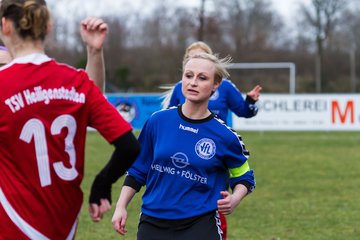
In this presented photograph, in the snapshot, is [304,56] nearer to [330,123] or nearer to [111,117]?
[330,123]

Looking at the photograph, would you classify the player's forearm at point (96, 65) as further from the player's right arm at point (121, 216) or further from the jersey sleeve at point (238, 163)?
the jersey sleeve at point (238, 163)

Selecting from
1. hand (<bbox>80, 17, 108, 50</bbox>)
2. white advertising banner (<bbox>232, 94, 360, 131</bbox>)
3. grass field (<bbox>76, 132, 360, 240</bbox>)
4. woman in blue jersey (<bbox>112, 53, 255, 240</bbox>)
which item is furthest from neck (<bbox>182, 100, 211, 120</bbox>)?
white advertising banner (<bbox>232, 94, 360, 131</bbox>)

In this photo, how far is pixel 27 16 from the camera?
2990 mm

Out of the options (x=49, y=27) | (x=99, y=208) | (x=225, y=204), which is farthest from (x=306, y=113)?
(x=49, y=27)

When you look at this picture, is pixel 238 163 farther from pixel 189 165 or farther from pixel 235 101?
pixel 235 101

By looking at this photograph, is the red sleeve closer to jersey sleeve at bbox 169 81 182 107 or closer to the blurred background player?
the blurred background player

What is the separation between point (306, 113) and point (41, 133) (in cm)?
2004

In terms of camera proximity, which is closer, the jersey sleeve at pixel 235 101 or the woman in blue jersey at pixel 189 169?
the woman in blue jersey at pixel 189 169

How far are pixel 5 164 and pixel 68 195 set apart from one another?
0.31m

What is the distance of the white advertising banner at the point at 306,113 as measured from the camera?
2225cm

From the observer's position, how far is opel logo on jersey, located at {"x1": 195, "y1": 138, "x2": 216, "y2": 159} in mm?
4207

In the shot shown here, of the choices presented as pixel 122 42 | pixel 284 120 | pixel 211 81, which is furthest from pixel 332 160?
pixel 122 42

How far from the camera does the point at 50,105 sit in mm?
3062

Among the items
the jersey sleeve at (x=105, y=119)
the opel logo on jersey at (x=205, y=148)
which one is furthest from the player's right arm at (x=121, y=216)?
the jersey sleeve at (x=105, y=119)
